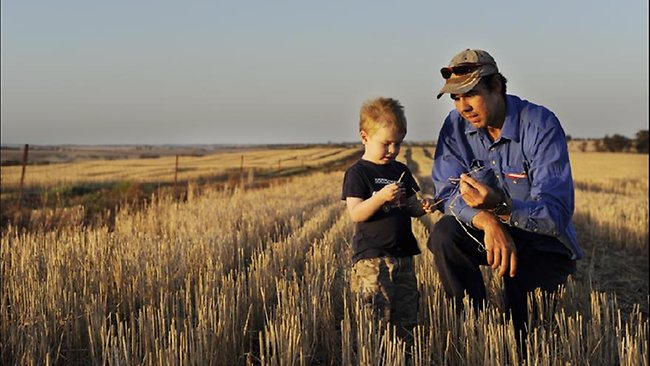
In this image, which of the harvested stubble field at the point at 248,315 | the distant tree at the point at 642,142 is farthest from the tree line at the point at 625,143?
the harvested stubble field at the point at 248,315

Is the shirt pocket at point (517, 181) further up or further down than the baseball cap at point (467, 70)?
further down

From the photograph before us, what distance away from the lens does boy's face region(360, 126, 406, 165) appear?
3508mm

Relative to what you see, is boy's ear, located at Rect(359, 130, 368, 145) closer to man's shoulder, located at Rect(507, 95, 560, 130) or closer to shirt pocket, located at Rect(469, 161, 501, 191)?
shirt pocket, located at Rect(469, 161, 501, 191)

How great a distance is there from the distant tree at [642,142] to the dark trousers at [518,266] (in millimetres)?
69458

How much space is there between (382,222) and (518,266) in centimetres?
92

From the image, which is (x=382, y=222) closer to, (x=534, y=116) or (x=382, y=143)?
(x=382, y=143)

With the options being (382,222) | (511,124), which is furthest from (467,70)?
(382,222)

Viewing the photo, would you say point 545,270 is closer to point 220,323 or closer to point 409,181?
point 409,181

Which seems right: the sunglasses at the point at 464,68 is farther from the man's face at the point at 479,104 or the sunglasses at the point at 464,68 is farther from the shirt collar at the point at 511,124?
the shirt collar at the point at 511,124

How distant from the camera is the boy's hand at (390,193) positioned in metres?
3.30

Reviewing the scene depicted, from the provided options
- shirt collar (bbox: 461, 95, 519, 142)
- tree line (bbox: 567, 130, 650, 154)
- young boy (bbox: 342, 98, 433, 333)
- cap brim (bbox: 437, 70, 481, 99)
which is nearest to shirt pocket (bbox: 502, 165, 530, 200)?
shirt collar (bbox: 461, 95, 519, 142)

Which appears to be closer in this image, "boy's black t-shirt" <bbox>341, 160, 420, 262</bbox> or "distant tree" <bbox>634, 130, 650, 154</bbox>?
"boy's black t-shirt" <bbox>341, 160, 420, 262</bbox>

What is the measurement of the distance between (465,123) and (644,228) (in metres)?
6.69

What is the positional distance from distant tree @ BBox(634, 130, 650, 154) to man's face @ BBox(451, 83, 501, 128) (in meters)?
69.7
